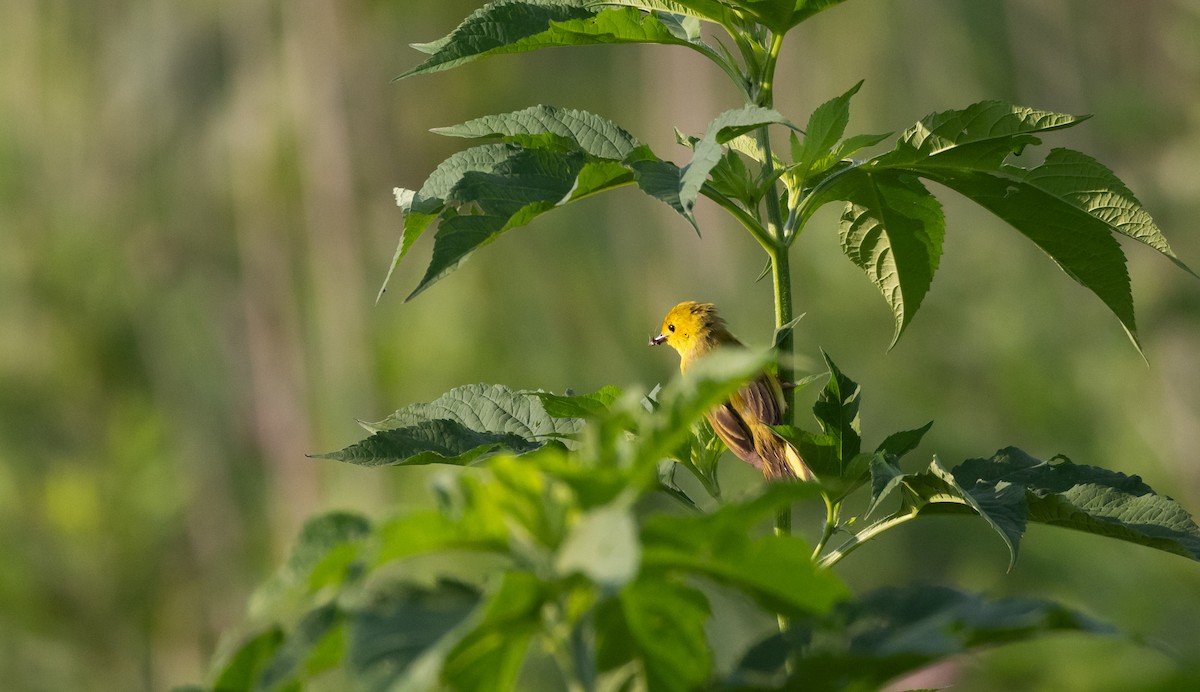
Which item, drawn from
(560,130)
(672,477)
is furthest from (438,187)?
(672,477)

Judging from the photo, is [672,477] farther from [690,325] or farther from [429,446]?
[690,325]

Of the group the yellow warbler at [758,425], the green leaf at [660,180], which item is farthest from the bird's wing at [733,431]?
the green leaf at [660,180]

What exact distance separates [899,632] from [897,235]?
1.27 feet

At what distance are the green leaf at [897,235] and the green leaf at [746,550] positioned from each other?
366 mm

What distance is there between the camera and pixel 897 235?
2.51ft

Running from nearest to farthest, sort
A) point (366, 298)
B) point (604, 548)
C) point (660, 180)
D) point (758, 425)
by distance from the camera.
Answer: point (604, 548) → point (660, 180) → point (758, 425) → point (366, 298)

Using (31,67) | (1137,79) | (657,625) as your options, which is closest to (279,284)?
(31,67)

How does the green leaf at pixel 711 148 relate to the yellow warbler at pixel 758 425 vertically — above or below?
above

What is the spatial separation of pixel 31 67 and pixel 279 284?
149cm

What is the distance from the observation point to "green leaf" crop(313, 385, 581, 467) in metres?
0.67

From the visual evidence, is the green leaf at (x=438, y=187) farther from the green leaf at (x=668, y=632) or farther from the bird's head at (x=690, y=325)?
the bird's head at (x=690, y=325)

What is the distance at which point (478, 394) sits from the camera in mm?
744

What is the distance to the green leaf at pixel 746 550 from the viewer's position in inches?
15.8

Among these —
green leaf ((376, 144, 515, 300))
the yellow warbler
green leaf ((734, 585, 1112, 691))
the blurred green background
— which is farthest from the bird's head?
the blurred green background
